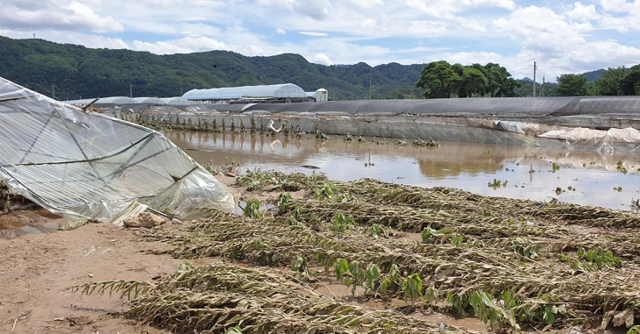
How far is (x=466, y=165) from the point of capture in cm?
1466

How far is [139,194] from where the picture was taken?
7699mm

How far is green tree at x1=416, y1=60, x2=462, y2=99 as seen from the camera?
47500 mm

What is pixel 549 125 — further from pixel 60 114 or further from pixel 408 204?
pixel 60 114

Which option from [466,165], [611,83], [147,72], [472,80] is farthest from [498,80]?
[147,72]

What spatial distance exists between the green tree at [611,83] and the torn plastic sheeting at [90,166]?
39803mm

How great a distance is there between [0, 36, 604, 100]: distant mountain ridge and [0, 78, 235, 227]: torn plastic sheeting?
5705cm

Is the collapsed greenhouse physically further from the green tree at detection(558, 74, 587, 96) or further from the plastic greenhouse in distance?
the green tree at detection(558, 74, 587, 96)

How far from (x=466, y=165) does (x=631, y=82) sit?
98.9 feet

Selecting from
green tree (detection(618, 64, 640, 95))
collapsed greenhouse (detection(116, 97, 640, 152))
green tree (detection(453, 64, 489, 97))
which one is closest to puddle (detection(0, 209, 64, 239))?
collapsed greenhouse (detection(116, 97, 640, 152))

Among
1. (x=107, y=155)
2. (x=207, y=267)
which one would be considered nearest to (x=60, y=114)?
(x=107, y=155)

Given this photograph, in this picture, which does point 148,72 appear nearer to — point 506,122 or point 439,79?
point 439,79

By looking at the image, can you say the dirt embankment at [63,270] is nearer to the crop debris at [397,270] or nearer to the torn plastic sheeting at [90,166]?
the crop debris at [397,270]

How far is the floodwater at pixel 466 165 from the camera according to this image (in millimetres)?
10367

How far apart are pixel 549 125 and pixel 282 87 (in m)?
35.3
